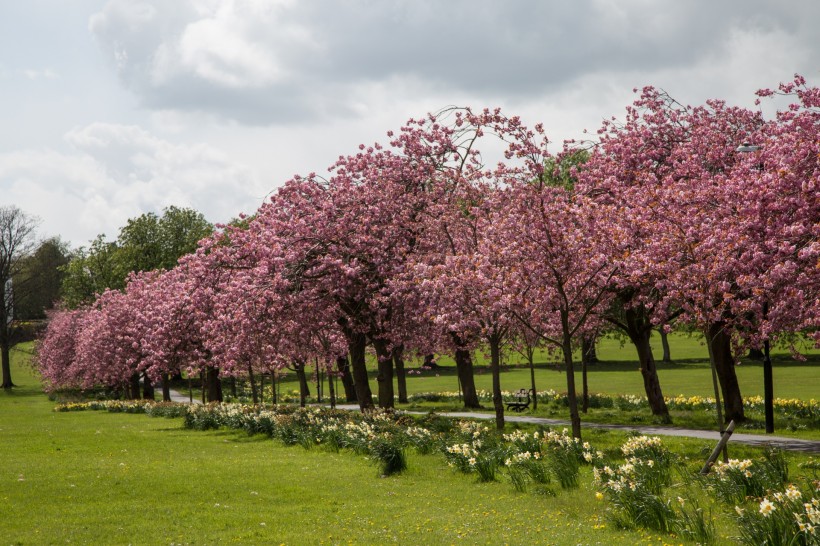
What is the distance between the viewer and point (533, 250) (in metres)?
18.4

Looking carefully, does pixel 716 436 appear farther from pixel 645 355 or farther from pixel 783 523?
pixel 783 523

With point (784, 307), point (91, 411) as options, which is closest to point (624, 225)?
point (784, 307)

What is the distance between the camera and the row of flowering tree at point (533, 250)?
1630 cm

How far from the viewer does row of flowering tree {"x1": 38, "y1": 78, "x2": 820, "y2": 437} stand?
53.5 ft

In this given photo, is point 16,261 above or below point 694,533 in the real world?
above

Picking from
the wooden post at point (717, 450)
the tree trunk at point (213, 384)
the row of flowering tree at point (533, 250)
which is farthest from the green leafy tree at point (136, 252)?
the wooden post at point (717, 450)

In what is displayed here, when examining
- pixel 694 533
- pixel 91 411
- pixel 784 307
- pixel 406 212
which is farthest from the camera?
pixel 91 411

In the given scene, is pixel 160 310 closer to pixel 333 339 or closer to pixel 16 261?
pixel 333 339

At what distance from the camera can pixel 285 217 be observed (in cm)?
2780

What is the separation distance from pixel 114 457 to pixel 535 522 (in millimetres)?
13556

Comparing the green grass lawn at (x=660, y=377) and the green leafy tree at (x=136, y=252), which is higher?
the green leafy tree at (x=136, y=252)

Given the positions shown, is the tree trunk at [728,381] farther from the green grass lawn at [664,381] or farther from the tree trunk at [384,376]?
the tree trunk at [384,376]

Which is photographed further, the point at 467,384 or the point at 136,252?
the point at 136,252

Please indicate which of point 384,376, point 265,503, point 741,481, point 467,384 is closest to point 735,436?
point 741,481
